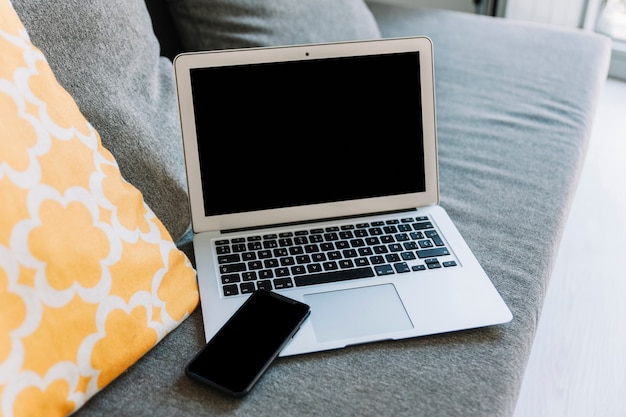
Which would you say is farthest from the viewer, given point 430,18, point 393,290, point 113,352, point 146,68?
point 430,18

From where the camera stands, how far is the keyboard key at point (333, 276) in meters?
0.89

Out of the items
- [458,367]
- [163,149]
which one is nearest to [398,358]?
[458,367]

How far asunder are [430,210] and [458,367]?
0.31 metres

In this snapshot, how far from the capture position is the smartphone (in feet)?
2.47

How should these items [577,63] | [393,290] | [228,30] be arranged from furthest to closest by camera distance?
1. [577,63]
2. [228,30]
3. [393,290]

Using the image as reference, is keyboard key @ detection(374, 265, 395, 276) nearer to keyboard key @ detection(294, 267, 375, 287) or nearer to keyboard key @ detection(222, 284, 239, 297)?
keyboard key @ detection(294, 267, 375, 287)


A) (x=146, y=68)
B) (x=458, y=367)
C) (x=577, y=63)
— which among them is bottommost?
(x=458, y=367)

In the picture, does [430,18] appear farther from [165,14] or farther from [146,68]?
[146,68]

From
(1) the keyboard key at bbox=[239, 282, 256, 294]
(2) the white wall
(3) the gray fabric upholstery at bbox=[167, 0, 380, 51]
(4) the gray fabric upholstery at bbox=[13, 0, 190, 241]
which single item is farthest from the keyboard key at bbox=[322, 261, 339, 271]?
(2) the white wall

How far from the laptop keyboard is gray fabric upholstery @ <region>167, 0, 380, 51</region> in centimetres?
46

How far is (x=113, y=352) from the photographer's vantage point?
740mm

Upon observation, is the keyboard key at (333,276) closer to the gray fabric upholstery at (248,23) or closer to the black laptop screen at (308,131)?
the black laptop screen at (308,131)

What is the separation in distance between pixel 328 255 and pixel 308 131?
190 mm

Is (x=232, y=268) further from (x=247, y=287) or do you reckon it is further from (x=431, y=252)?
(x=431, y=252)
